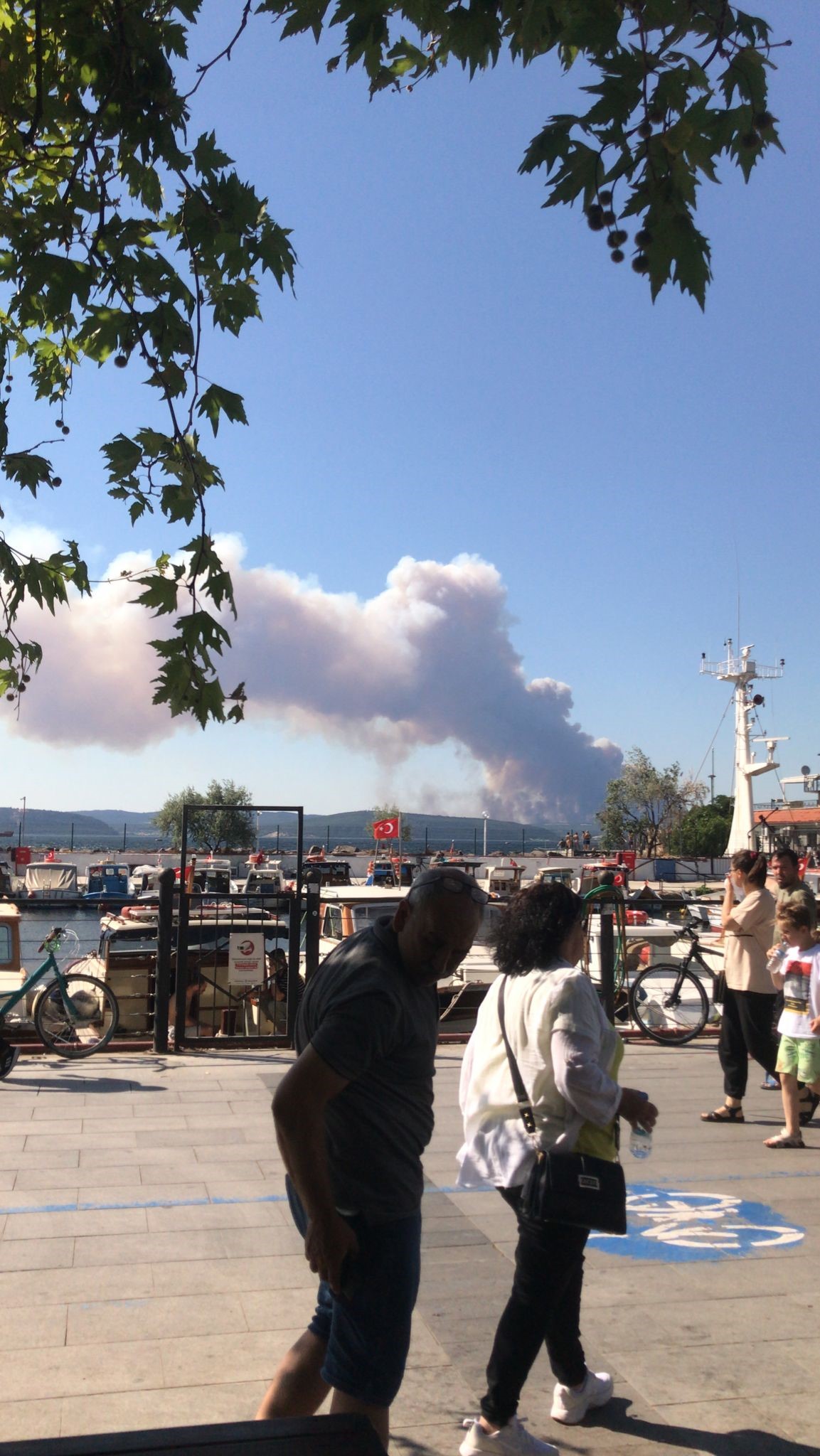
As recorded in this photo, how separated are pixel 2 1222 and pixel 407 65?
522 cm

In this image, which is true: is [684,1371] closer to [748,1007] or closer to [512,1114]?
[512,1114]

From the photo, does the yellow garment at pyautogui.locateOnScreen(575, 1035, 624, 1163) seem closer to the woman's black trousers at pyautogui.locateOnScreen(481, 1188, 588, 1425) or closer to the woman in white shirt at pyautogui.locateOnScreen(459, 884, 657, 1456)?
the woman in white shirt at pyautogui.locateOnScreen(459, 884, 657, 1456)

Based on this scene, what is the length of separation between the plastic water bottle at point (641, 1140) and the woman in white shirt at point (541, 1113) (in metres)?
0.10

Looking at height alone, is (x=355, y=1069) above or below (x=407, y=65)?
below

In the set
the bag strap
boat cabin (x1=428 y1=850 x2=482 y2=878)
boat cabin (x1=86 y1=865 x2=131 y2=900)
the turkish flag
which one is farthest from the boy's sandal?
boat cabin (x1=86 y1=865 x2=131 y2=900)

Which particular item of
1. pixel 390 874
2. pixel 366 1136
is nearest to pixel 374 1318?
pixel 366 1136

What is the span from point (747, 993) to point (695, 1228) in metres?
2.30

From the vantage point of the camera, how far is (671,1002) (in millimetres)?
10945

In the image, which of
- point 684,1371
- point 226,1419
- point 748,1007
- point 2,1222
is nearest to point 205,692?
point 226,1419

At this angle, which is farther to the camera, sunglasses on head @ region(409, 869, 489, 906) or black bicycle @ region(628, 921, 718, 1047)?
black bicycle @ region(628, 921, 718, 1047)

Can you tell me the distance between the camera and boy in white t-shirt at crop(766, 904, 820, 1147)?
23.3 ft

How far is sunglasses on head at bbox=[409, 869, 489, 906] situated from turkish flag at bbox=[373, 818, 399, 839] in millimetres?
41542

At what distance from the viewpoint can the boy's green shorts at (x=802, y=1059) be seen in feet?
23.3

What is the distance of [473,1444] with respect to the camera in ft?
11.7
